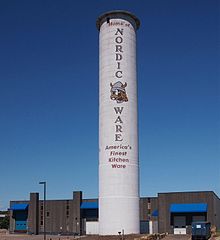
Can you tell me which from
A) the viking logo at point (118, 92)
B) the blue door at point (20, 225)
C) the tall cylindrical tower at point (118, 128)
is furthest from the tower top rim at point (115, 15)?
the blue door at point (20, 225)

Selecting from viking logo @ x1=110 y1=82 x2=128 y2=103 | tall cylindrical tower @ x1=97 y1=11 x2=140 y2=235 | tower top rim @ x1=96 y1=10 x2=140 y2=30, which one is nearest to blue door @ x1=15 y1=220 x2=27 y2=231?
tall cylindrical tower @ x1=97 y1=11 x2=140 y2=235

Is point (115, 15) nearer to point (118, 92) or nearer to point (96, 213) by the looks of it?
point (118, 92)

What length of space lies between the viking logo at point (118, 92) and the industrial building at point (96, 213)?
84.9 ft

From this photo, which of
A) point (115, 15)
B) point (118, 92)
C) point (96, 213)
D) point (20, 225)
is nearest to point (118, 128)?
point (118, 92)

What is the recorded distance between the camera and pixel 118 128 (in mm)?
54500

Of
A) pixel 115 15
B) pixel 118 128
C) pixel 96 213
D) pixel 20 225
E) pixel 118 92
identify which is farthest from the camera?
pixel 20 225

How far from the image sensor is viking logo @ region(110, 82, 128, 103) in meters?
55.3

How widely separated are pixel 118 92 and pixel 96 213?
114ft

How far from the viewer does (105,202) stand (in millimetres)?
54594

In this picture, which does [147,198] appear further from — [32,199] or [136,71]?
[136,71]

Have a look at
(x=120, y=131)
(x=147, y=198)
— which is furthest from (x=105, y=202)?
(x=147, y=198)

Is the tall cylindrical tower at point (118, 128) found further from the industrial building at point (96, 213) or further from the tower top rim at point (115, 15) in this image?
the industrial building at point (96, 213)

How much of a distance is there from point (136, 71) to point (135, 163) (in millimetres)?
11859

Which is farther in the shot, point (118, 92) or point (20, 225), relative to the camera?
point (20, 225)
